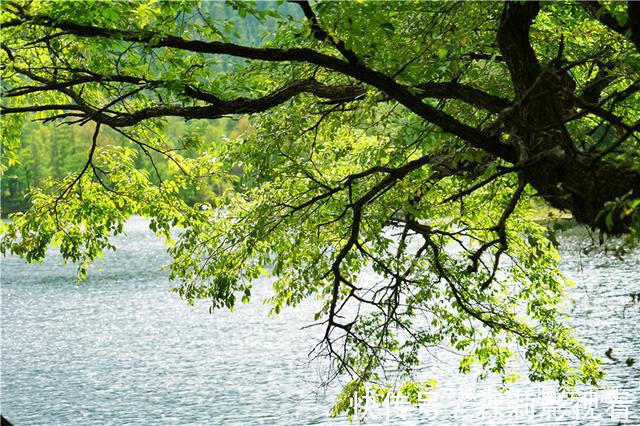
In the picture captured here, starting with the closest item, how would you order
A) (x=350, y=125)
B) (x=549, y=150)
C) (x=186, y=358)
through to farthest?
(x=549, y=150)
(x=350, y=125)
(x=186, y=358)

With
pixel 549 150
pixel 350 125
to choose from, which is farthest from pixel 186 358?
pixel 549 150

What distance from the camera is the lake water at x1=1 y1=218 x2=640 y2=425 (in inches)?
898

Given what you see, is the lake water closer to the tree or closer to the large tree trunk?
the tree

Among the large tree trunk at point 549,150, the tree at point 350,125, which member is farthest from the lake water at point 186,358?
the large tree trunk at point 549,150

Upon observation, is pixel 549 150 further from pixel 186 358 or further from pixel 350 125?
pixel 186 358

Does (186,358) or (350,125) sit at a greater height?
(350,125)

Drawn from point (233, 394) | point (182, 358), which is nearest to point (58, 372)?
point (182, 358)

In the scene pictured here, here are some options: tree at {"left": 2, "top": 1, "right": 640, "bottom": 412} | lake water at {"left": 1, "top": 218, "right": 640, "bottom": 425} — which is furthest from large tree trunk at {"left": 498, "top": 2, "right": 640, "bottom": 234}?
lake water at {"left": 1, "top": 218, "right": 640, "bottom": 425}

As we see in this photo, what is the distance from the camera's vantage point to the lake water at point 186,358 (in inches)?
898

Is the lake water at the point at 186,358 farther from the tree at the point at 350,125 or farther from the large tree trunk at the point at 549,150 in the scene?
the large tree trunk at the point at 549,150

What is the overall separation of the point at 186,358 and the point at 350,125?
23.0m

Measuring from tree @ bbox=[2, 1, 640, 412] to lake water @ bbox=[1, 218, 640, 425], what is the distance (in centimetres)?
294

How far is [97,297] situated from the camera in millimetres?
49156

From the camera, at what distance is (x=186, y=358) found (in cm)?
3147
